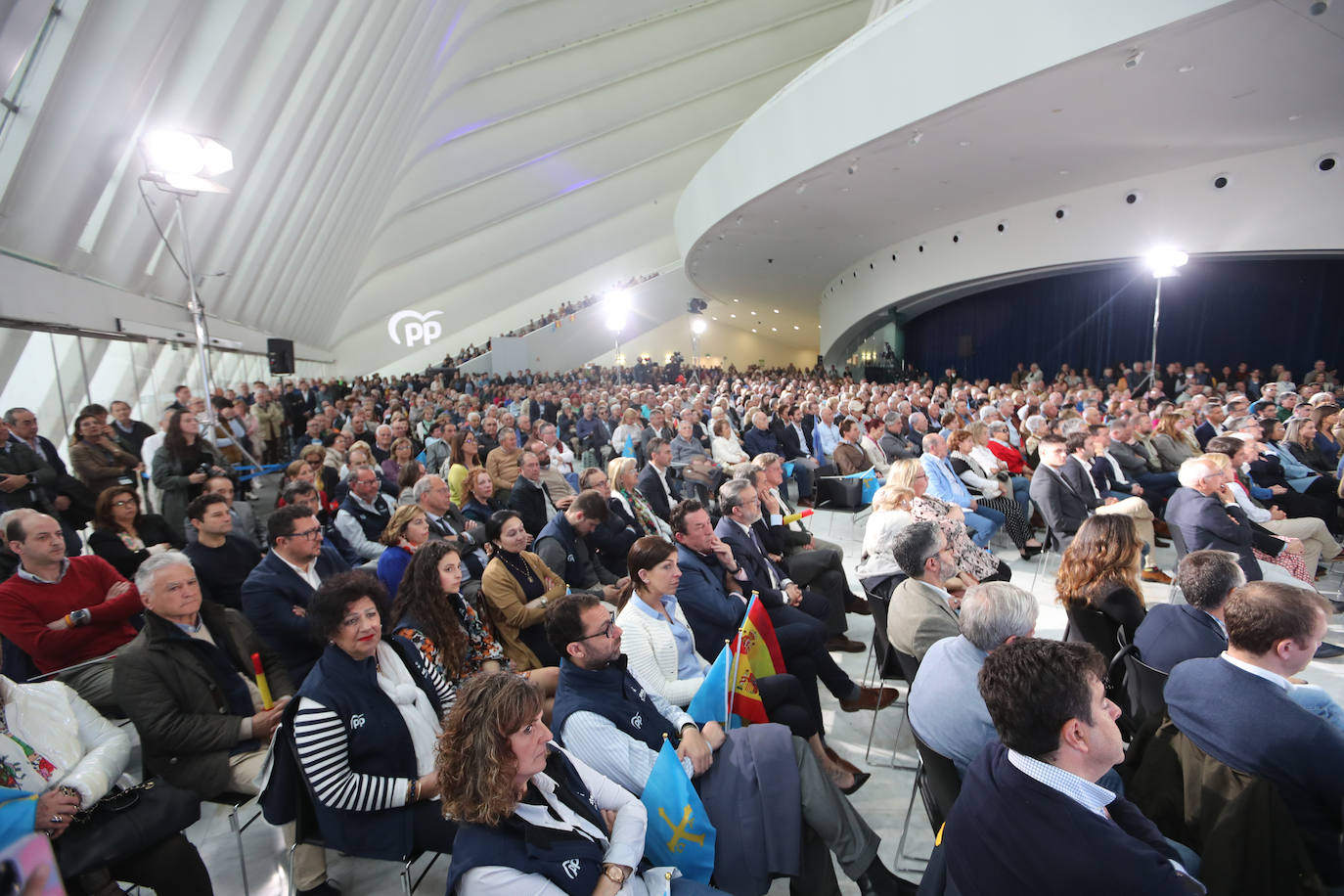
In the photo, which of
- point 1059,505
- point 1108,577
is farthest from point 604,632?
point 1059,505

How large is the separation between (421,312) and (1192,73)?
85.0 ft

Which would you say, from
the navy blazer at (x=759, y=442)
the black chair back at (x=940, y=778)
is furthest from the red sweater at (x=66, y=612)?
the navy blazer at (x=759, y=442)

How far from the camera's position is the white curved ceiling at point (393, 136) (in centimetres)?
607

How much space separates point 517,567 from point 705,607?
981 mm

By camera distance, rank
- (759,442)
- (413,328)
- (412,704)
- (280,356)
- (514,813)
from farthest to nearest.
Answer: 1. (413,328)
2. (280,356)
3. (759,442)
4. (412,704)
5. (514,813)

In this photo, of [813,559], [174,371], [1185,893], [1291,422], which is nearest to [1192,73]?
[1291,422]

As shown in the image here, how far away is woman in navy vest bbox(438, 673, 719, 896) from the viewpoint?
55.0 inches

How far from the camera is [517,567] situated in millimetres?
3271

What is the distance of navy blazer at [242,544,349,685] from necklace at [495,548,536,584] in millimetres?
871

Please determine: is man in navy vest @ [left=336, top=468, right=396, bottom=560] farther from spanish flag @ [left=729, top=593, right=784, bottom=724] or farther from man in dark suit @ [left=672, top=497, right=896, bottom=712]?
spanish flag @ [left=729, top=593, right=784, bottom=724]

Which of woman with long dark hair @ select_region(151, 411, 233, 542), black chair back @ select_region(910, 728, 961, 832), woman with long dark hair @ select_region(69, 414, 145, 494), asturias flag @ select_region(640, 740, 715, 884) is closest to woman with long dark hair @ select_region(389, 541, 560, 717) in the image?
asturias flag @ select_region(640, 740, 715, 884)

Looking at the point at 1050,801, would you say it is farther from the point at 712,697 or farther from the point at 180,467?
the point at 180,467

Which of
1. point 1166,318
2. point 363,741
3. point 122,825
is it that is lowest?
point 122,825

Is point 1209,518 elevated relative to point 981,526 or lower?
elevated
